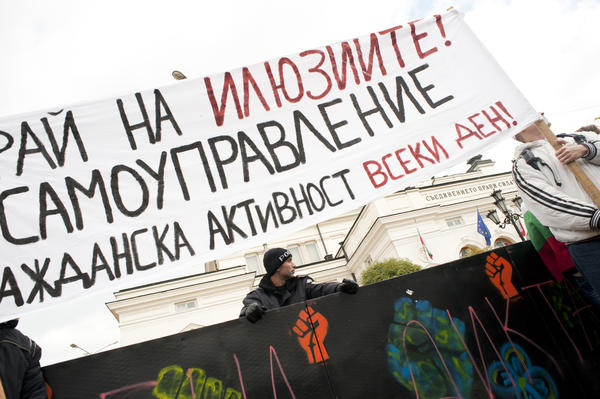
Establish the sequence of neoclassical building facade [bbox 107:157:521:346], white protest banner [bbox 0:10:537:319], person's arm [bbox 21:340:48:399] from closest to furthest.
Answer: person's arm [bbox 21:340:48:399] → white protest banner [bbox 0:10:537:319] → neoclassical building facade [bbox 107:157:521:346]

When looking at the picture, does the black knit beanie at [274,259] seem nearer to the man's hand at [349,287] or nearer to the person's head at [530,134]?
the man's hand at [349,287]

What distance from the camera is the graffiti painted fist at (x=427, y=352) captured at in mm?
2465

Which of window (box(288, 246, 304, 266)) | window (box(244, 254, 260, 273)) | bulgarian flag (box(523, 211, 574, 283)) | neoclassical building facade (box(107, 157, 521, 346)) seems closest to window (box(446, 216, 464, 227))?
neoclassical building facade (box(107, 157, 521, 346))

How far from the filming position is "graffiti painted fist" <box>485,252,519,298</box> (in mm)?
2902

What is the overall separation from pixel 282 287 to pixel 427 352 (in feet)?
4.73

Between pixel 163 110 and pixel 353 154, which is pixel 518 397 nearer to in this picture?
pixel 353 154

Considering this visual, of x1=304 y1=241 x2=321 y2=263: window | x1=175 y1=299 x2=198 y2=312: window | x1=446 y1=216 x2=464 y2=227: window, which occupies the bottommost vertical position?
x1=446 y1=216 x2=464 y2=227: window

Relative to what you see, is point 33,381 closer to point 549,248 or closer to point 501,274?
point 501,274

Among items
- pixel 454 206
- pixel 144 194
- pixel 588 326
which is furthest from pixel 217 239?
pixel 454 206

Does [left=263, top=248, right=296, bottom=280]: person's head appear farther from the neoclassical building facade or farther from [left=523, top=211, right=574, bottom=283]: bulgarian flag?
the neoclassical building facade

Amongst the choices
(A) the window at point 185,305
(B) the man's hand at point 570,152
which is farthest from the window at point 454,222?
→ (B) the man's hand at point 570,152

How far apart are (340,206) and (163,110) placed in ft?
5.10

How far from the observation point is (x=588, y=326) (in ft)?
9.16

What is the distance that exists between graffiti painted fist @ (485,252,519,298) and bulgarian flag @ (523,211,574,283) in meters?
0.31
